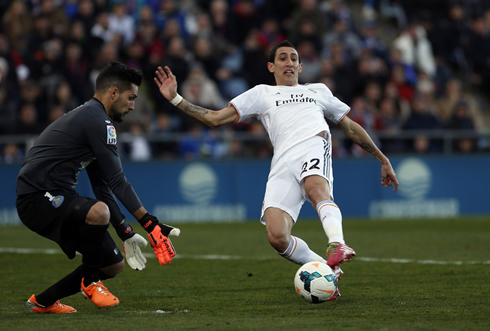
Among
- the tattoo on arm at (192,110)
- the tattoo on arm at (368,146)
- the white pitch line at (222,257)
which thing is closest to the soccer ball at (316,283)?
the tattoo on arm at (368,146)

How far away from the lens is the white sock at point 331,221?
6.54 meters

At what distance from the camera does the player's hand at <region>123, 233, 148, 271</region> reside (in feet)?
20.6

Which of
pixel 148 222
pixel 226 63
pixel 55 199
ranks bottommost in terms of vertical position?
pixel 148 222

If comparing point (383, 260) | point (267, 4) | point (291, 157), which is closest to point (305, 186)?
point (291, 157)

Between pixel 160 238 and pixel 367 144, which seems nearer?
pixel 160 238

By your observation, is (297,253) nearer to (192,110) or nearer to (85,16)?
(192,110)

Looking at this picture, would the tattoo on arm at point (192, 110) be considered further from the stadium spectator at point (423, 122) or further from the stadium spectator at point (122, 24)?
the stadium spectator at point (423, 122)

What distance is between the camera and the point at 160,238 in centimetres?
593

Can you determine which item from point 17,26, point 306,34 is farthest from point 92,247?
point 306,34

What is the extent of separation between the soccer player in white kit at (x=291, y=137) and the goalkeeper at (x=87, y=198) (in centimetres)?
93

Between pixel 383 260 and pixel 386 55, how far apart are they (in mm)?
11443

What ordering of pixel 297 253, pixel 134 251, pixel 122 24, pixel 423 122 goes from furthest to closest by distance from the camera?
pixel 423 122 < pixel 122 24 < pixel 297 253 < pixel 134 251

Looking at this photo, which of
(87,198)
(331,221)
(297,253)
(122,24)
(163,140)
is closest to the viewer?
(87,198)

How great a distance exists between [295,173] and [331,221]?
0.72m
